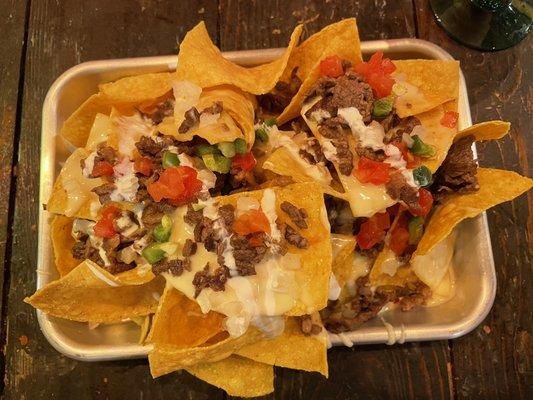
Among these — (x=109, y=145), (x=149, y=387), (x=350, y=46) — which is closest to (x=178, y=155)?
(x=109, y=145)

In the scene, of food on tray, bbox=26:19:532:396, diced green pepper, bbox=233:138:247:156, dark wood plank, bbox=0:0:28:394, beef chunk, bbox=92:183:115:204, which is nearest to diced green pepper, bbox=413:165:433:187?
food on tray, bbox=26:19:532:396

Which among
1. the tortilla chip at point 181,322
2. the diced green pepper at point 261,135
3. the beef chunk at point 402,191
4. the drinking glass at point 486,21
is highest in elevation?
the drinking glass at point 486,21

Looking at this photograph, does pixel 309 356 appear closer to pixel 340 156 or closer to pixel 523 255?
pixel 340 156

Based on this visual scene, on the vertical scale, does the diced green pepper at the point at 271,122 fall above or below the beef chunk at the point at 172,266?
above

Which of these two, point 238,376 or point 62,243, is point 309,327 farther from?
point 62,243

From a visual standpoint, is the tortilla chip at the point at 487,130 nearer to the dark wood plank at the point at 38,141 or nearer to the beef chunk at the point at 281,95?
the beef chunk at the point at 281,95

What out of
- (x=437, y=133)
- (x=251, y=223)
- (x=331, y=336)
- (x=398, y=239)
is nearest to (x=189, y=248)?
(x=251, y=223)

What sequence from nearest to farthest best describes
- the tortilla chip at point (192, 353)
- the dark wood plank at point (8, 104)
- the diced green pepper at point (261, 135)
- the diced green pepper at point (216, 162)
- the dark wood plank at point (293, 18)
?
the tortilla chip at point (192, 353), the diced green pepper at point (216, 162), the diced green pepper at point (261, 135), the dark wood plank at point (8, 104), the dark wood plank at point (293, 18)

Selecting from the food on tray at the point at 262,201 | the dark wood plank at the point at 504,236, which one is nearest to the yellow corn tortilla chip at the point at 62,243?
the food on tray at the point at 262,201
